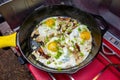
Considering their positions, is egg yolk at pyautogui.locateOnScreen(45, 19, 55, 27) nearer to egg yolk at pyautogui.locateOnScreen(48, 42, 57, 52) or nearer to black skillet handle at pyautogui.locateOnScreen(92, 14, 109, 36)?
egg yolk at pyautogui.locateOnScreen(48, 42, 57, 52)

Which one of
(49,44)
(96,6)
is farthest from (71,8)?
(49,44)

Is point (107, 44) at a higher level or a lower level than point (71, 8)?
lower

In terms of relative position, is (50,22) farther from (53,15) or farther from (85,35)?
(85,35)

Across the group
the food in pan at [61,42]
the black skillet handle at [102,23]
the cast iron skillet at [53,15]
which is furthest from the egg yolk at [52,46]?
the black skillet handle at [102,23]

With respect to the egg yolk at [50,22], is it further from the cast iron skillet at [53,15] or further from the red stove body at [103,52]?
the red stove body at [103,52]

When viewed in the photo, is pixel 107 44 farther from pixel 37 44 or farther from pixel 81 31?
pixel 37 44

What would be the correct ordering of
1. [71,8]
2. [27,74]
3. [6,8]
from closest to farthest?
[6,8], [71,8], [27,74]

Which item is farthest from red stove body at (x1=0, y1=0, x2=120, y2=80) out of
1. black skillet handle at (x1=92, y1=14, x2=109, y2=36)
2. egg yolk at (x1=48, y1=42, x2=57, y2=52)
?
egg yolk at (x1=48, y1=42, x2=57, y2=52)
